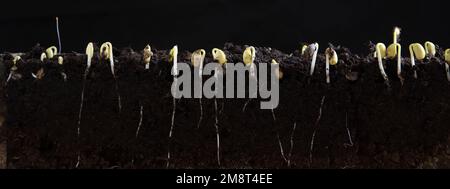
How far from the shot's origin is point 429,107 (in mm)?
857

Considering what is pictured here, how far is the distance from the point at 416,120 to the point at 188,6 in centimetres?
108

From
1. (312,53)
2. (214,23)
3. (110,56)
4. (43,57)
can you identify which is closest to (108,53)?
(110,56)

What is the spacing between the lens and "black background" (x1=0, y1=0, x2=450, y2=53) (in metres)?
1.73

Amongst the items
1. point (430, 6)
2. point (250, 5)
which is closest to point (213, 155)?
point (250, 5)

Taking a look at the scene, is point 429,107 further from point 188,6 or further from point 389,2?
point 188,6

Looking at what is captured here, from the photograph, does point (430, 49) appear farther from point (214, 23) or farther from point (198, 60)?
point (214, 23)

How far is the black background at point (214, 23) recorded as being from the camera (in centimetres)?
173

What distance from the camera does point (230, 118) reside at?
0.88 m

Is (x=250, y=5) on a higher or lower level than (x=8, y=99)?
higher

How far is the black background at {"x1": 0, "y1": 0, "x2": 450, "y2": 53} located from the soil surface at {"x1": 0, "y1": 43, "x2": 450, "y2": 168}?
861mm

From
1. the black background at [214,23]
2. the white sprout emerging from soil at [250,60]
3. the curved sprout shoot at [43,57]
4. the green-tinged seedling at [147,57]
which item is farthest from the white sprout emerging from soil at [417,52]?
the black background at [214,23]

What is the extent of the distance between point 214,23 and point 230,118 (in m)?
0.95

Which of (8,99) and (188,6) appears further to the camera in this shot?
(188,6)

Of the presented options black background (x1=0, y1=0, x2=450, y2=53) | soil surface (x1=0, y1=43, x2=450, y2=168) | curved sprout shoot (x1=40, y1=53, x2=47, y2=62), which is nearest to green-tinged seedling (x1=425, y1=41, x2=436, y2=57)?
soil surface (x1=0, y1=43, x2=450, y2=168)
